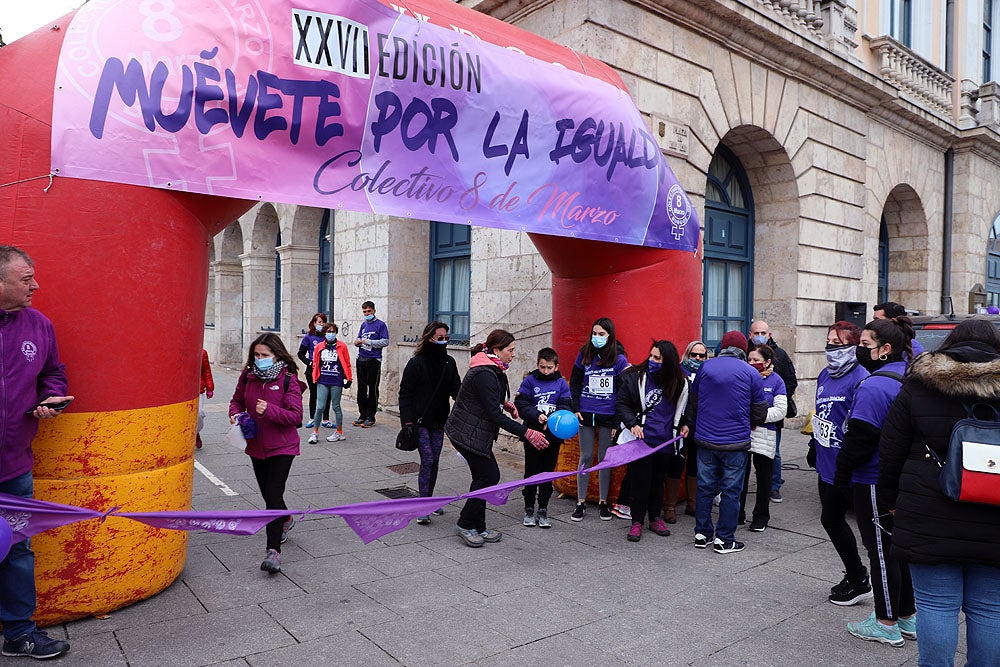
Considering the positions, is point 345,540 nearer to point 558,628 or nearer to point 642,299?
point 558,628

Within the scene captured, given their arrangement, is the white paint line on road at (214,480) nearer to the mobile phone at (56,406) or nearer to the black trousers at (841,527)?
the mobile phone at (56,406)

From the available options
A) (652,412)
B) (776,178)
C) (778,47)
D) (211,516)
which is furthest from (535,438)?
(778,47)

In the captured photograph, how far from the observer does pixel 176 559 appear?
4332mm

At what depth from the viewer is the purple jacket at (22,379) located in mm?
3402

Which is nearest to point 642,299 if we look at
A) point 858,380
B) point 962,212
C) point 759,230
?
point 858,380

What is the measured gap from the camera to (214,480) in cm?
713

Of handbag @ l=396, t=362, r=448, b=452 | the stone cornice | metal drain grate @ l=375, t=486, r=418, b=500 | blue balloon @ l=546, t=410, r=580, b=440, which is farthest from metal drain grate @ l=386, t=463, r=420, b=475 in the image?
the stone cornice

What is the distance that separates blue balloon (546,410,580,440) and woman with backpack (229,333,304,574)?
1.94 m

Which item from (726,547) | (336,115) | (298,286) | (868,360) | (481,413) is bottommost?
(726,547)

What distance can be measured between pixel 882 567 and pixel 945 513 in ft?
4.02

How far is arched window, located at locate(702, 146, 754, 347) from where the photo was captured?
36.0ft

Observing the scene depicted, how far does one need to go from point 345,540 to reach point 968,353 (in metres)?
4.31

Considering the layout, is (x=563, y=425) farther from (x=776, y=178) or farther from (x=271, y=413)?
(x=776, y=178)

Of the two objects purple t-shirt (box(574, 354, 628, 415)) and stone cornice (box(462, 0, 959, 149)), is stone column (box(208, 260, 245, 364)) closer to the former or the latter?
stone cornice (box(462, 0, 959, 149))
